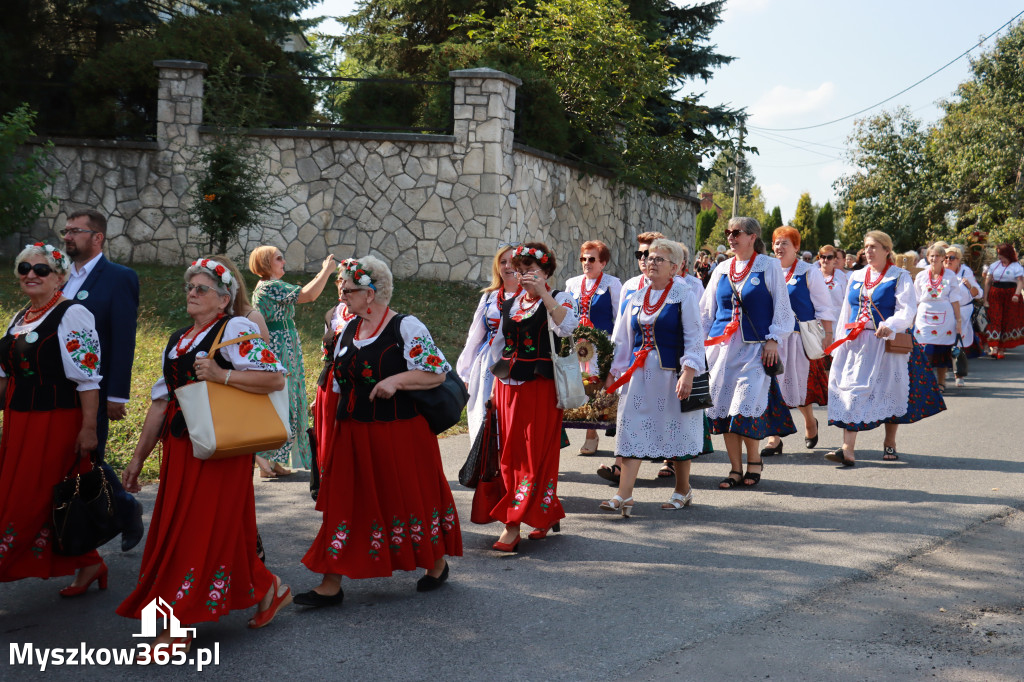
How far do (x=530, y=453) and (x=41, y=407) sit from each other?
9.04ft

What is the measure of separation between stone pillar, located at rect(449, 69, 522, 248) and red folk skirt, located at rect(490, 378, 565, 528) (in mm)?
10168

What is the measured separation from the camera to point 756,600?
5.20 metres

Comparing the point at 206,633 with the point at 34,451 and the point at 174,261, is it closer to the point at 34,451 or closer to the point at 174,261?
the point at 34,451

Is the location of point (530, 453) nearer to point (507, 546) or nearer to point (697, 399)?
point (507, 546)

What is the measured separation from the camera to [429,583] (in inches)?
209

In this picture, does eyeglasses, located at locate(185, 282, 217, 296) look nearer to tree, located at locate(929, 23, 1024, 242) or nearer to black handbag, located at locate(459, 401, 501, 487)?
black handbag, located at locate(459, 401, 501, 487)

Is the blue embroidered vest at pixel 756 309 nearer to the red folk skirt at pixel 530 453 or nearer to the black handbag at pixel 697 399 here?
the black handbag at pixel 697 399

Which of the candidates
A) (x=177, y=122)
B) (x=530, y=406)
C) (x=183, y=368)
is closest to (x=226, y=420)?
Answer: (x=183, y=368)

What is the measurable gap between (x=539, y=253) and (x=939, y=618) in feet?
9.83

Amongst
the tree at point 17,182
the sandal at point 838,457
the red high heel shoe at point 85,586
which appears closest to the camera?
the red high heel shoe at point 85,586

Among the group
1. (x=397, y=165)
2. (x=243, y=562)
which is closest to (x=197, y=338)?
(x=243, y=562)

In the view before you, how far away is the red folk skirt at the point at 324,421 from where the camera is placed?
5367mm

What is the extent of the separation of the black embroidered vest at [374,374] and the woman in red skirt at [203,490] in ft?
1.71

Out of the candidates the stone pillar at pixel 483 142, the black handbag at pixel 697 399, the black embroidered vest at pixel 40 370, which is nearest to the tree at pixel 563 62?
the stone pillar at pixel 483 142
